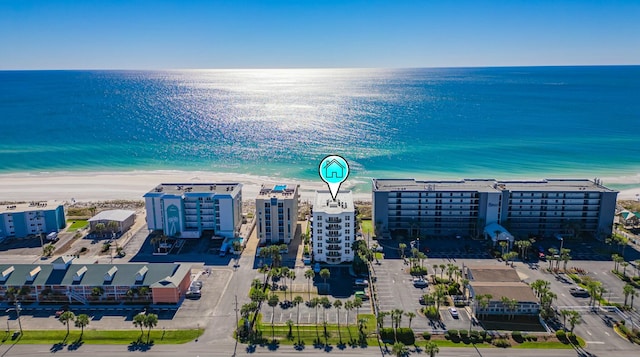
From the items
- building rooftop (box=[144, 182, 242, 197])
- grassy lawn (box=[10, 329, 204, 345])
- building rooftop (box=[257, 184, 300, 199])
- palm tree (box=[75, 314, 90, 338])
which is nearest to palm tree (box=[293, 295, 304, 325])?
grassy lawn (box=[10, 329, 204, 345])

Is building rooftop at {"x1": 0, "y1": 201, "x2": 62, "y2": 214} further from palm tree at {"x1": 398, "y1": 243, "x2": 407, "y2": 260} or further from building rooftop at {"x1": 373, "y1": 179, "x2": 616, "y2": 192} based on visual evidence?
palm tree at {"x1": 398, "y1": 243, "x2": 407, "y2": 260}

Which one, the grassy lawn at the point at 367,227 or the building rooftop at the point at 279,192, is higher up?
the building rooftop at the point at 279,192

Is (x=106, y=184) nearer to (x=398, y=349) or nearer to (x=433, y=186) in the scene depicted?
(x=433, y=186)

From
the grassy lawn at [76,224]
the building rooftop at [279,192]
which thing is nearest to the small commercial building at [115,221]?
the grassy lawn at [76,224]

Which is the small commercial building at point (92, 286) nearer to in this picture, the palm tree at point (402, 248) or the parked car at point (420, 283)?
the parked car at point (420, 283)

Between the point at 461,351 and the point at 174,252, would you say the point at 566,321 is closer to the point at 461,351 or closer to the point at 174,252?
the point at 461,351
